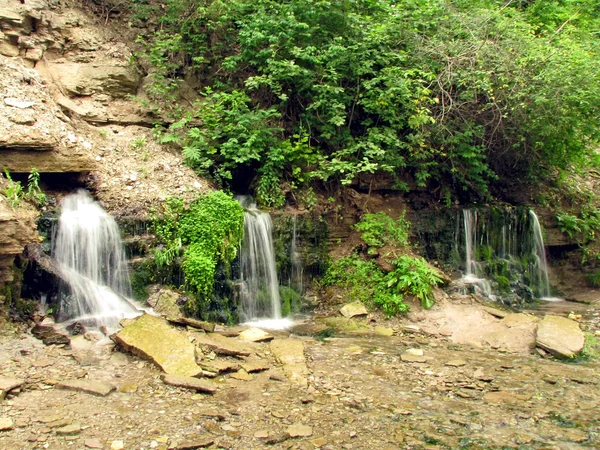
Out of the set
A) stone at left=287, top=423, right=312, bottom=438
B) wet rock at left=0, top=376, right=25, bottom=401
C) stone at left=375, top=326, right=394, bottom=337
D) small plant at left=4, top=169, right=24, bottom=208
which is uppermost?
small plant at left=4, top=169, right=24, bottom=208

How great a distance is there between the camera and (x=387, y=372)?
6594 mm

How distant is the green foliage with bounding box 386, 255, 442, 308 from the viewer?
934 cm

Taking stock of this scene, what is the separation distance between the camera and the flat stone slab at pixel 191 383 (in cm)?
556

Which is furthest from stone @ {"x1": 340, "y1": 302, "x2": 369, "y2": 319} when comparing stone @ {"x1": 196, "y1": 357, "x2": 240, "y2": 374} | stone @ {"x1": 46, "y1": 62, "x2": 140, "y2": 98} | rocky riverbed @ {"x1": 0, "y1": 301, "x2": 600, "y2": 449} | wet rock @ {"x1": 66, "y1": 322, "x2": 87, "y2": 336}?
stone @ {"x1": 46, "y1": 62, "x2": 140, "y2": 98}

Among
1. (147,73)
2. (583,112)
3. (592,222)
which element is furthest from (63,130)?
(592,222)

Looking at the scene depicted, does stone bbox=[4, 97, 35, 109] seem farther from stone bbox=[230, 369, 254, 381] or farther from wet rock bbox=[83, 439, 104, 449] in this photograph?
wet rock bbox=[83, 439, 104, 449]

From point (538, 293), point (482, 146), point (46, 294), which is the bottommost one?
point (538, 293)

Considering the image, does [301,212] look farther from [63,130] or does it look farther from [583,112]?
[583,112]

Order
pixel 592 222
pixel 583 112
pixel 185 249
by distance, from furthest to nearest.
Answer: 1. pixel 592 222
2. pixel 583 112
3. pixel 185 249

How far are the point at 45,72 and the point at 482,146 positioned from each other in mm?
9115

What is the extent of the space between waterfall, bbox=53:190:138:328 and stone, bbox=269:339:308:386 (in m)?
2.23

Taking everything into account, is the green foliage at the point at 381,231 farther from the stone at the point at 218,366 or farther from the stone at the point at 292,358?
the stone at the point at 218,366

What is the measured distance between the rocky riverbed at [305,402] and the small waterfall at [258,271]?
1665 mm

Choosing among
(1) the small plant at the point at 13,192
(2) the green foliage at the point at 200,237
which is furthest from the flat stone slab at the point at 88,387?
(1) the small plant at the point at 13,192
